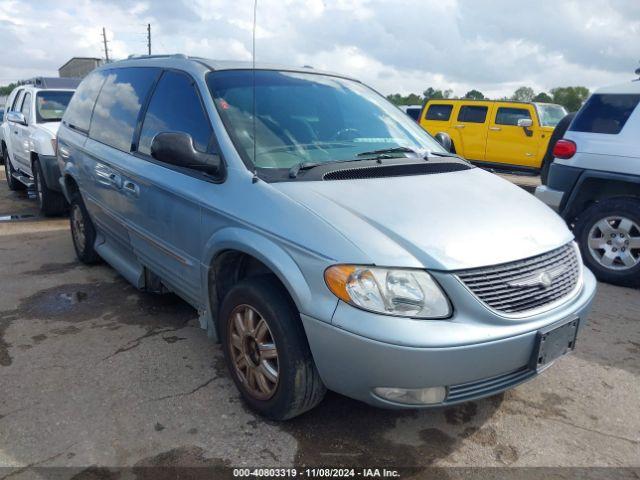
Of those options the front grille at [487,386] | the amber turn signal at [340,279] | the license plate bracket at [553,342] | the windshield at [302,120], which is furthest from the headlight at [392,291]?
the windshield at [302,120]

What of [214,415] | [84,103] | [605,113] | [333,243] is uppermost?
[605,113]

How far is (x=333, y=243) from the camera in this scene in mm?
2230

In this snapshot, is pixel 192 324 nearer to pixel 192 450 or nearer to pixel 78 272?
pixel 192 450

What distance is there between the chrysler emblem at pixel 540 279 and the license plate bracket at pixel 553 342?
0.19 m

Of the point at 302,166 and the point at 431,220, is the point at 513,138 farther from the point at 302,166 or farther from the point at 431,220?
the point at 431,220

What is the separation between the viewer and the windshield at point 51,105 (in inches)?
310

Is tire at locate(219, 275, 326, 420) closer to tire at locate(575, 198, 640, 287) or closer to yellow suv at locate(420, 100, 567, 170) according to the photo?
tire at locate(575, 198, 640, 287)

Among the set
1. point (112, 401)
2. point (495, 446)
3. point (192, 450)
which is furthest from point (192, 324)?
point (495, 446)

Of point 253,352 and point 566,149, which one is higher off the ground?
point 566,149

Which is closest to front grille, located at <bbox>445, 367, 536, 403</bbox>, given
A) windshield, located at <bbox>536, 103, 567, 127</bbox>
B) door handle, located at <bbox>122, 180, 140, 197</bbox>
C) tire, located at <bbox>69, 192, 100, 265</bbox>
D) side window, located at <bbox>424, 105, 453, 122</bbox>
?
door handle, located at <bbox>122, 180, 140, 197</bbox>

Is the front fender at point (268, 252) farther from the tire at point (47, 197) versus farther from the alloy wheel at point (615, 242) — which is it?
the tire at point (47, 197)

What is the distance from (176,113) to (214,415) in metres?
1.83

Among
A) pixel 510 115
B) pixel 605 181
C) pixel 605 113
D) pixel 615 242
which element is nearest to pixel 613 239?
pixel 615 242

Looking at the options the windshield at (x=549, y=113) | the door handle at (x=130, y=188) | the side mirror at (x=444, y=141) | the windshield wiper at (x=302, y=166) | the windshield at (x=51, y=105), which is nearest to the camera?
the windshield wiper at (x=302, y=166)
